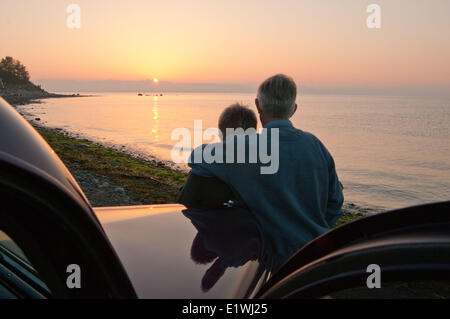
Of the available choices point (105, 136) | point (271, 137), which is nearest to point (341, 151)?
point (105, 136)

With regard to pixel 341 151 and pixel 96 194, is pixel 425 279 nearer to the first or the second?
pixel 96 194

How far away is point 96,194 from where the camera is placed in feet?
32.8

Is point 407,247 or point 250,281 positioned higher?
point 407,247

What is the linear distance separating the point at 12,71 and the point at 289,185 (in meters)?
158

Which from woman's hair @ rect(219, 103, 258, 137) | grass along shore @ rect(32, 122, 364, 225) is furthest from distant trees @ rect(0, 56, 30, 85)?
woman's hair @ rect(219, 103, 258, 137)

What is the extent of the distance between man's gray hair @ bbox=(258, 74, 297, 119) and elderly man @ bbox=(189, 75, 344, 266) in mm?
160

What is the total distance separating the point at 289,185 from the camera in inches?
93.0

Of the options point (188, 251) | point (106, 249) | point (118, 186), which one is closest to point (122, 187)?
point (118, 186)

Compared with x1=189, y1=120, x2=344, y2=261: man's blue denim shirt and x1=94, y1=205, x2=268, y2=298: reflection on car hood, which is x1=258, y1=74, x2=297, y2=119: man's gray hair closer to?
x1=189, y1=120, x2=344, y2=261: man's blue denim shirt

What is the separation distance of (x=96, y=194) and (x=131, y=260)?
361 inches

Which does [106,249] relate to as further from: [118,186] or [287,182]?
[118,186]

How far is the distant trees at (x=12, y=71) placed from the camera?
128625mm

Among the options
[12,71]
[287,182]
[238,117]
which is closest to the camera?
[287,182]

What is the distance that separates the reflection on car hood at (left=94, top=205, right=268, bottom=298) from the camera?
129cm
